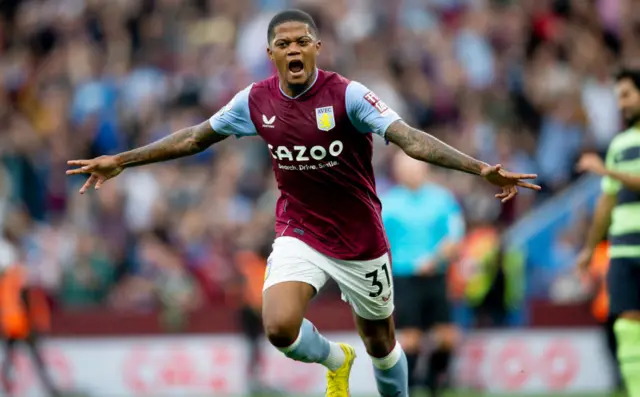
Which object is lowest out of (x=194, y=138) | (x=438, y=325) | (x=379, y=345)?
(x=438, y=325)

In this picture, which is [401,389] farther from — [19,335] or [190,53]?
[190,53]

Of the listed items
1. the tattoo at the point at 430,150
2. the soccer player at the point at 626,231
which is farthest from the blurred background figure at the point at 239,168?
the tattoo at the point at 430,150

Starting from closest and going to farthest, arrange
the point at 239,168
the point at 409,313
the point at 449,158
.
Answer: the point at 449,158, the point at 409,313, the point at 239,168

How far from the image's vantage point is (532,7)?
1925 cm

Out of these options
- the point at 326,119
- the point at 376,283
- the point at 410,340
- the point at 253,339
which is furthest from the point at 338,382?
the point at 253,339

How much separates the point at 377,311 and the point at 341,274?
1.27 ft

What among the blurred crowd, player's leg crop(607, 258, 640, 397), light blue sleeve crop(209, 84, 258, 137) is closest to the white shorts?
light blue sleeve crop(209, 84, 258, 137)

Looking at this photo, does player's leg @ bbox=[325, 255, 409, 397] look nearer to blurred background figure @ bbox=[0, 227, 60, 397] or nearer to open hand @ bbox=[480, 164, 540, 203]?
open hand @ bbox=[480, 164, 540, 203]

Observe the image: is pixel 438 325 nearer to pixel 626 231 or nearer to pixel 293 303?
pixel 626 231

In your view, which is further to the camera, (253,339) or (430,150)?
(253,339)

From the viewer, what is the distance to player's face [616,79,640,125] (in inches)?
375

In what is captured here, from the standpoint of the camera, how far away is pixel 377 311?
8680mm

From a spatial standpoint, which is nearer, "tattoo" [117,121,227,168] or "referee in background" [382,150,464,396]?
"tattoo" [117,121,227,168]

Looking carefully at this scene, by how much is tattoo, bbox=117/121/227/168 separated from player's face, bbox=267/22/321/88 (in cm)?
73
